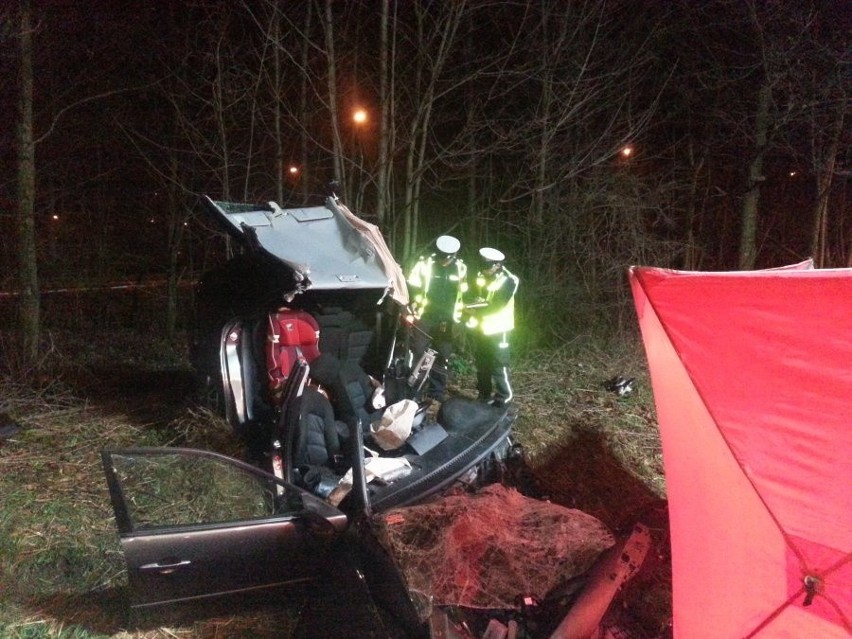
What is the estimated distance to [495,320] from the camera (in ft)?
23.2

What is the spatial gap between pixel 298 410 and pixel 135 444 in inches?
83.9

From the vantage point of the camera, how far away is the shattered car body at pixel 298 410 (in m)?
3.70

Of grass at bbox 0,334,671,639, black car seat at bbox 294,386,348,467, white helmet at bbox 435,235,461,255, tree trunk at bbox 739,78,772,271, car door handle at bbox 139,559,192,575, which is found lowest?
grass at bbox 0,334,671,639

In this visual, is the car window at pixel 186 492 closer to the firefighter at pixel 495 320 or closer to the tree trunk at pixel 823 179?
the firefighter at pixel 495 320

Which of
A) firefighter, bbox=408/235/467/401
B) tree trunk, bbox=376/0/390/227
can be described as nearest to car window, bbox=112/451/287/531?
firefighter, bbox=408/235/467/401

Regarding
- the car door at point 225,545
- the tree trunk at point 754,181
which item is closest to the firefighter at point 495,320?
the car door at point 225,545

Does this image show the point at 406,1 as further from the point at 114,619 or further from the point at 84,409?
the point at 114,619

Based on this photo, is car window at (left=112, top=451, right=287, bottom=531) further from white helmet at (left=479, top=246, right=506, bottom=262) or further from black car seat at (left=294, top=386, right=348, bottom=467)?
white helmet at (left=479, top=246, right=506, bottom=262)

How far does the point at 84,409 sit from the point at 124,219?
10207 millimetres

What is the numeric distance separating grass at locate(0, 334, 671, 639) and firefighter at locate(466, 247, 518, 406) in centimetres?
53

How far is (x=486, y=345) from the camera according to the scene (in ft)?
23.3

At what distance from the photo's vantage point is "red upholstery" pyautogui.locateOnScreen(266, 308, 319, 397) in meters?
4.93

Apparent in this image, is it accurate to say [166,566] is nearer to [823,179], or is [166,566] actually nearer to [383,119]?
[383,119]

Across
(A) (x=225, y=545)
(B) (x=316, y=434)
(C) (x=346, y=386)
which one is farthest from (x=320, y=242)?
(A) (x=225, y=545)
